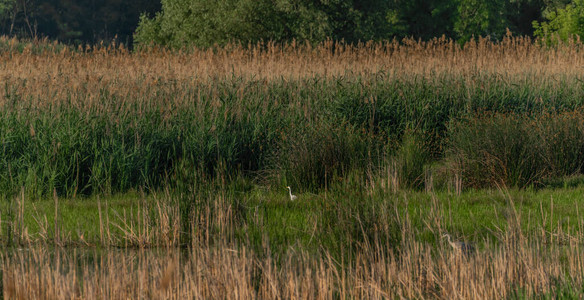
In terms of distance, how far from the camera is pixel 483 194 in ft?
27.3

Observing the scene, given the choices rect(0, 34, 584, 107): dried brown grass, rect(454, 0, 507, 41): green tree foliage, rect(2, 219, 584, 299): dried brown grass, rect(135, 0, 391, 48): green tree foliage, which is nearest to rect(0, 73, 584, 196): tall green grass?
rect(0, 34, 584, 107): dried brown grass

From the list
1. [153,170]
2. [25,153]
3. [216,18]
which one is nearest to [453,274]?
[153,170]

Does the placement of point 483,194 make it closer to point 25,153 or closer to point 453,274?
point 453,274

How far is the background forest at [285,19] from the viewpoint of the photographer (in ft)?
79.3

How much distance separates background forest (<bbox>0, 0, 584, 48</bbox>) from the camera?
79.3ft

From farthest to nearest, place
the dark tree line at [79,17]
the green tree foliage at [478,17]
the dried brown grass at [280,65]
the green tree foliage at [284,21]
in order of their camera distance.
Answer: the dark tree line at [79,17]
the green tree foliage at [478,17]
the green tree foliage at [284,21]
the dried brown grass at [280,65]

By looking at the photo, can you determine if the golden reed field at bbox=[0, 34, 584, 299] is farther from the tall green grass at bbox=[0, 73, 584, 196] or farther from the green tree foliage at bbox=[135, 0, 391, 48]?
the green tree foliage at bbox=[135, 0, 391, 48]

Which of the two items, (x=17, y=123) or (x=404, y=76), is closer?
(x=17, y=123)

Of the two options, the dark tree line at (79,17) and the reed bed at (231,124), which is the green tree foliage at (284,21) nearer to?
the reed bed at (231,124)

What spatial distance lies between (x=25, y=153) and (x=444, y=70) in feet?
26.6

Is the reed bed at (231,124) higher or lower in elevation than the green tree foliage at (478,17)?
lower

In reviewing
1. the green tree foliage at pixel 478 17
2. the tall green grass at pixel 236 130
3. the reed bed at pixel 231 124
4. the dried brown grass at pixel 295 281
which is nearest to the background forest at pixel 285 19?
the green tree foliage at pixel 478 17

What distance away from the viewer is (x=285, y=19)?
81.0 ft

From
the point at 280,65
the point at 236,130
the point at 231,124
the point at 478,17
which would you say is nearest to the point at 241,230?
the point at 236,130
